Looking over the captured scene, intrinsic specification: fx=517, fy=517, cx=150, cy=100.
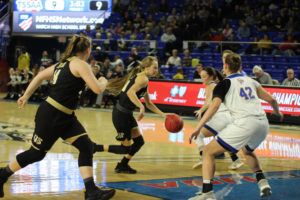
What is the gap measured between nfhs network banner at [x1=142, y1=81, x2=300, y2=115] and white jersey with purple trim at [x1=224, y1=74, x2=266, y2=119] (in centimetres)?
880

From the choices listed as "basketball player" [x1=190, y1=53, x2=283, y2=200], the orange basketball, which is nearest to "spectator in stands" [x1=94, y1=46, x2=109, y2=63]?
the orange basketball

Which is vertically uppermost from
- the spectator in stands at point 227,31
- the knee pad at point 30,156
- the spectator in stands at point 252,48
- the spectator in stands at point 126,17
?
the spectator in stands at point 126,17

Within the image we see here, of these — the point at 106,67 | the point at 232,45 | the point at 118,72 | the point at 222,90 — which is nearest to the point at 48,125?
the point at 222,90

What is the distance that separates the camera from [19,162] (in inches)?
229

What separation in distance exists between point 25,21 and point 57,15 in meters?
2.02

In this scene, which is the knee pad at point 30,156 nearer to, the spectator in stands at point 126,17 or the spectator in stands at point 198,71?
the spectator in stands at point 198,71

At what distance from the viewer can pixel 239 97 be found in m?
6.06

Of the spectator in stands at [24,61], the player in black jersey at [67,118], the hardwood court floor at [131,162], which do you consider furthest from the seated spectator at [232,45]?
the player in black jersey at [67,118]

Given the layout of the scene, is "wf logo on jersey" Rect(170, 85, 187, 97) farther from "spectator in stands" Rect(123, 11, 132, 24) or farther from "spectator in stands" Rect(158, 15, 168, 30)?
"spectator in stands" Rect(123, 11, 132, 24)

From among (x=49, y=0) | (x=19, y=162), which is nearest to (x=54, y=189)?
(x=19, y=162)

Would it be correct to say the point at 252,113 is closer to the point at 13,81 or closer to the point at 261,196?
the point at 261,196

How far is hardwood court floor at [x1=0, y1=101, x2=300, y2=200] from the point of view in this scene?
20.9 ft

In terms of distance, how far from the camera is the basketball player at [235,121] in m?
5.89

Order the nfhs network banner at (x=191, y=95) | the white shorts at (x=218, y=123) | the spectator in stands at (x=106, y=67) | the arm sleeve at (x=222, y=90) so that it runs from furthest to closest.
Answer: the spectator in stands at (x=106, y=67) < the nfhs network banner at (x=191, y=95) < the white shorts at (x=218, y=123) < the arm sleeve at (x=222, y=90)
